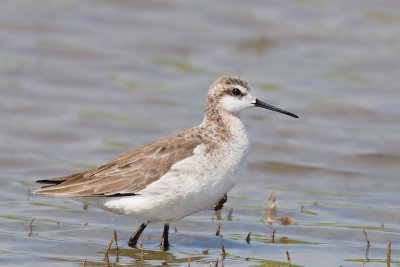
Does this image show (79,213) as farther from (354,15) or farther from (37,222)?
(354,15)

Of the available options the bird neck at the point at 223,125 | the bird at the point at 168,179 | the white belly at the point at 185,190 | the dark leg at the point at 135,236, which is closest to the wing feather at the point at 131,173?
the bird at the point at 168,179

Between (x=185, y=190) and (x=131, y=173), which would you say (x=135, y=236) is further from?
(x=185, y=190)

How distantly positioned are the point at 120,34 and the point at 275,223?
420 inches

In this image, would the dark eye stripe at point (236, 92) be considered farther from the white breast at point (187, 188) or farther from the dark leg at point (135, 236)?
the dark leg at point (135, 236)

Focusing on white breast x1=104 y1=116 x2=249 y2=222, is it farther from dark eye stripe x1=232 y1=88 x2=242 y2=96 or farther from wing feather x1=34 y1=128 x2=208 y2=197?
dark eye stripe x1=232 y1=88 x2=242 y2=96

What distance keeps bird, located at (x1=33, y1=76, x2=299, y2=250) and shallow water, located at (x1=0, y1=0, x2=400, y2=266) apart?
0.61 m

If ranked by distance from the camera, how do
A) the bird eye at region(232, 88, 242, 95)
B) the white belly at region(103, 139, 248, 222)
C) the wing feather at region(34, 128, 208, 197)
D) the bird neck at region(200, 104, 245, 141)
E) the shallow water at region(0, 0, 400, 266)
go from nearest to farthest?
1. the white belly at region(103, 139, 248, 222)
2. the wing feather at region(34, 128, 208, 197)
3. the bird neck at region(200, 104, 245, 141)
4. the shallow water at region(0, 0, 400, 266)
5. the bird eye at region(232, 88, 242, 95)

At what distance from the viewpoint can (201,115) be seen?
17625 millimetres

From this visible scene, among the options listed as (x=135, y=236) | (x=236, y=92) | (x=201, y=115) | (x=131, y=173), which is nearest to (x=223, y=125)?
(x=236, y=92)

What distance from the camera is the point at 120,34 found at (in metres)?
21.6

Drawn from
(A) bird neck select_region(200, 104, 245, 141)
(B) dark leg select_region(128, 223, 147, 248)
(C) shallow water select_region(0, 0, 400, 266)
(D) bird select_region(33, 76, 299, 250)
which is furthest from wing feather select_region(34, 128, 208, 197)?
(C) shallow water select_region(0, 0, 400, 266)

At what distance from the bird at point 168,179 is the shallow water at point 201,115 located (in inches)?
23.8

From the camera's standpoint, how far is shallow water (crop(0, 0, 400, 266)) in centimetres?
1127

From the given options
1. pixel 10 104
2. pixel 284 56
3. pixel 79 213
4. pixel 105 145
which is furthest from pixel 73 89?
pixel 79 213
